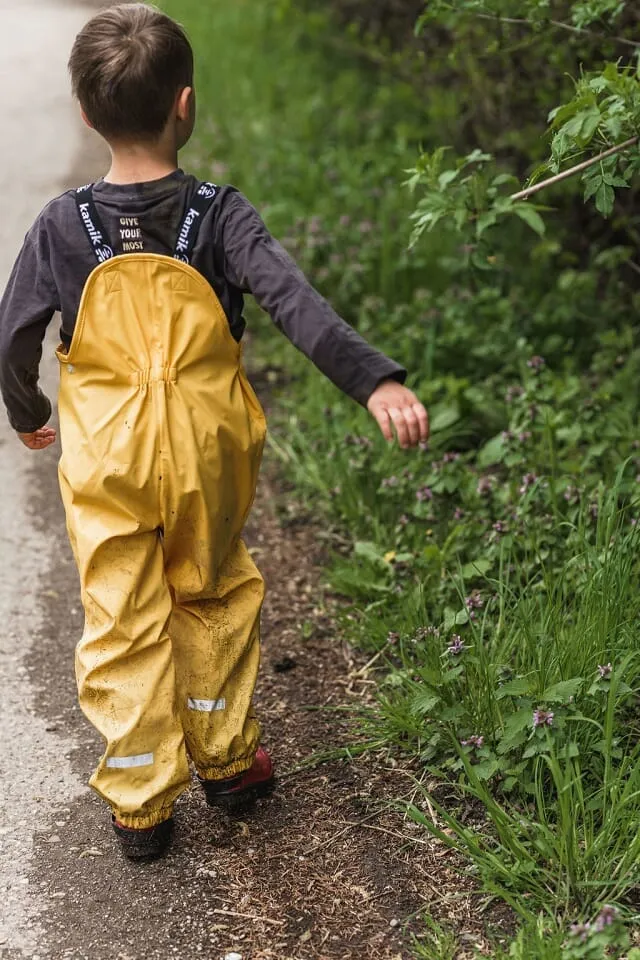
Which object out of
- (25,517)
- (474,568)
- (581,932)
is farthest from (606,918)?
(25,517)

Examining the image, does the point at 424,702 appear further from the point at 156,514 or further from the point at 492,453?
the point at 492,453

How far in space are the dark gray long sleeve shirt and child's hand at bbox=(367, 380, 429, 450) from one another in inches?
2.2

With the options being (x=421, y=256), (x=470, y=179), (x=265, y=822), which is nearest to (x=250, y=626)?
(x=265, y=822)

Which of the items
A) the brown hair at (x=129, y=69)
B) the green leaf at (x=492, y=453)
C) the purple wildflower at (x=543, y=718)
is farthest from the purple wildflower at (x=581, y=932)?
the green leaf at (x=492, y=453)

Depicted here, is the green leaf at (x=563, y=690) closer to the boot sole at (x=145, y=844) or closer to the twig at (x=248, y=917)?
the twig at (x=248, y=917)

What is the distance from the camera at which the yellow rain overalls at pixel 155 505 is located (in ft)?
7.71

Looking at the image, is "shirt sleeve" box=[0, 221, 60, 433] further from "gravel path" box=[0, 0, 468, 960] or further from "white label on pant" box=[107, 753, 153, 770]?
"gravel path" box=[0, 0, 468, 960]

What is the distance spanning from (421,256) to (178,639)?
9.88 feet

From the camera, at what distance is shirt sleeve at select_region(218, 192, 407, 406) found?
219 centimetres

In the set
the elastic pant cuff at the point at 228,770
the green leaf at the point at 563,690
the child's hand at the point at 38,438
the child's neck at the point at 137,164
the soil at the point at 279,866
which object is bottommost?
the soil at the point at 279,866

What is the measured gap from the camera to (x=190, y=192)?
2.39m

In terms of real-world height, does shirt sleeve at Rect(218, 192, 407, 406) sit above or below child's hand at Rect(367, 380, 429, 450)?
above

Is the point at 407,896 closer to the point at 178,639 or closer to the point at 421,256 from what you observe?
the point at 178,639

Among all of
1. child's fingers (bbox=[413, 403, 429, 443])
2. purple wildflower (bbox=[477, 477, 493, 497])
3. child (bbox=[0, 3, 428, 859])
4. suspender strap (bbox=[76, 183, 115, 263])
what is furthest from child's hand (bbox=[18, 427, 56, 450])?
purple wildflower (bbox=[477, 477, 493, 497])
